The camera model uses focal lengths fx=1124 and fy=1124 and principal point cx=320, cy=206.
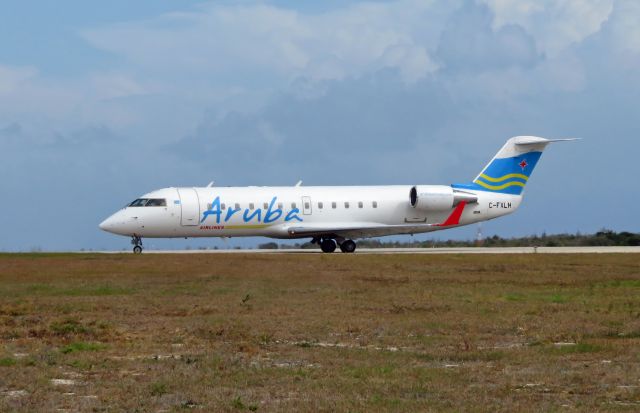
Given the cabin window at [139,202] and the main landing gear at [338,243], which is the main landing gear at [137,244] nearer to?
the cabin window at [139,202]

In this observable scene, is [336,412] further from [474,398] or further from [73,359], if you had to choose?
[73,359]

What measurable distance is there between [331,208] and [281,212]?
89.5 inches

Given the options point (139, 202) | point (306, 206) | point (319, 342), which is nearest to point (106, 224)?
point (139, 202)

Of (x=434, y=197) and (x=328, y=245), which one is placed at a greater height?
(x=434, y=197)

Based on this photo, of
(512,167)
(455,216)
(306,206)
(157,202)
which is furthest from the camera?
(512,167)

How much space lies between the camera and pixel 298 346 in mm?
15094

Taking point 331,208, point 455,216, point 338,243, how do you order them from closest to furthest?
1. point 331,208
2. point 338,243
3. point 455,216

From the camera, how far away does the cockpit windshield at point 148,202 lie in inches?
1758

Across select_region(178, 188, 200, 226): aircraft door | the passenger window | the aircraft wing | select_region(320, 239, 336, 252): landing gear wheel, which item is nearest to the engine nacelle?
the aircraft wing

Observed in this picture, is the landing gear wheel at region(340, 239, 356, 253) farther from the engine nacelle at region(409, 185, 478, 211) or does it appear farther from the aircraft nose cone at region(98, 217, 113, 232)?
the aircraft nose cone at region(98, 217, 113, 232)

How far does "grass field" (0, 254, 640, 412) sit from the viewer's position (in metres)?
11.0

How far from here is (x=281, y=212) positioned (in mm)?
45500

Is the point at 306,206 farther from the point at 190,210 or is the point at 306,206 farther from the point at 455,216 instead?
the point at 455,216

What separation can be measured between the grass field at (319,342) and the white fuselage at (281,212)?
14.5 meters
